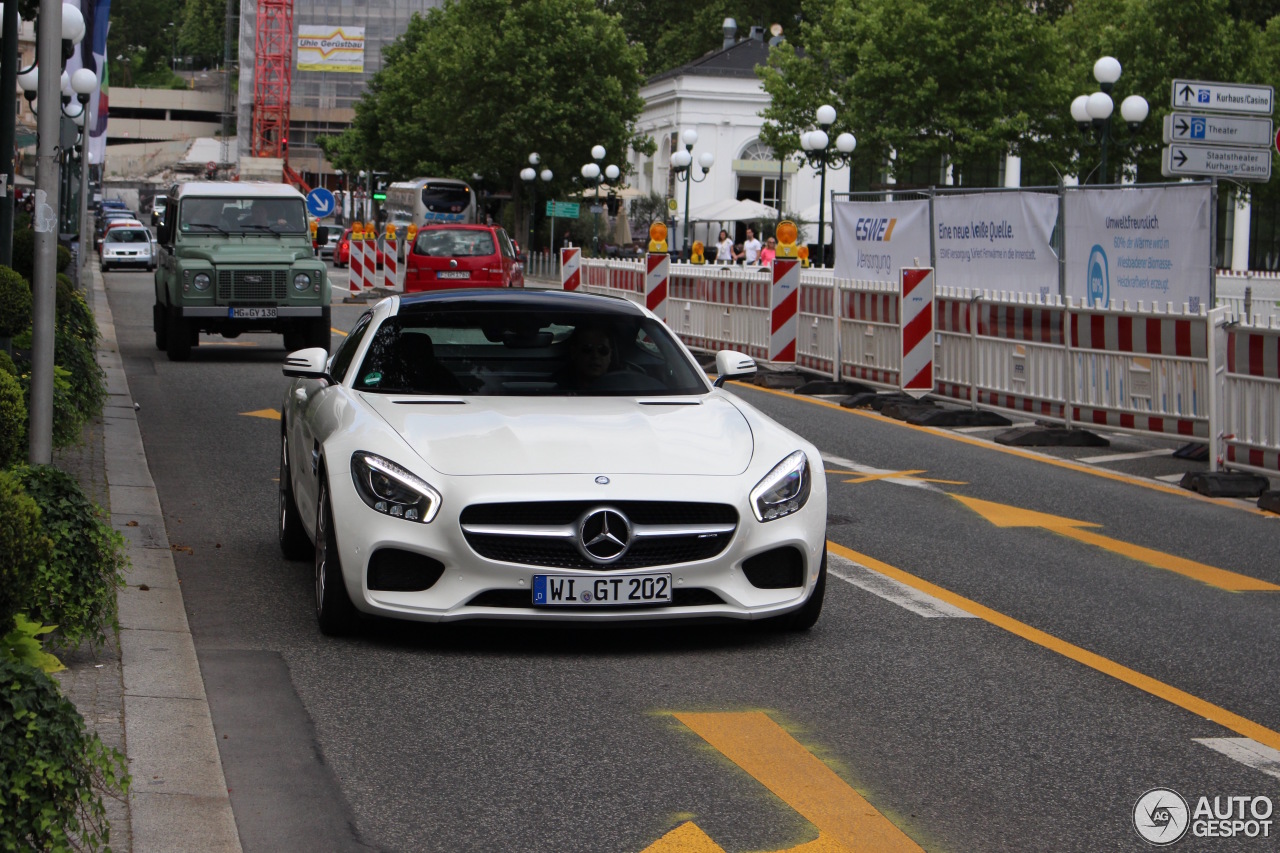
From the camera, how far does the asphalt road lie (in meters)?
4.77

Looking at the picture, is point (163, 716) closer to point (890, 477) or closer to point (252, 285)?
point (890, 477)

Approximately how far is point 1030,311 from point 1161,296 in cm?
139

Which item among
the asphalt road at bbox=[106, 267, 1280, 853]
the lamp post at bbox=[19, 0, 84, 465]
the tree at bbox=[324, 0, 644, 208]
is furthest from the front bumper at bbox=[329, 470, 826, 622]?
the tree at bbox=[324, 0, 644, 208]

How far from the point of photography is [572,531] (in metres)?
6.36

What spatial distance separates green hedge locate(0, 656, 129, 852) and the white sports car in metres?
2.64

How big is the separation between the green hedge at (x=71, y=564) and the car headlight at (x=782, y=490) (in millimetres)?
2301

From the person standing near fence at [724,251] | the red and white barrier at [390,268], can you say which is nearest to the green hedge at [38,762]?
the red and white barrier at [390,268]

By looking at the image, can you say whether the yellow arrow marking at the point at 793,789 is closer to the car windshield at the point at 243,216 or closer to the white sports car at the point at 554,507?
the white sports car at the point at 554,507

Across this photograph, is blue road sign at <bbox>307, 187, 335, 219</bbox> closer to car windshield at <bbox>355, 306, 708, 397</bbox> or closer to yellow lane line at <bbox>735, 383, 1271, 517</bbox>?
yellow lane line at <bbox>735, 383, 1271, 517</bbox>

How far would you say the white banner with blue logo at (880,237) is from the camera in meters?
21.4

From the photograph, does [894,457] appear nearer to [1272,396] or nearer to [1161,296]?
[1272,396]

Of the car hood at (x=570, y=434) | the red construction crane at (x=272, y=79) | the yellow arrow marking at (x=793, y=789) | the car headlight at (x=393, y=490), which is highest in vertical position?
the red construction crane at (x=272, y=79)

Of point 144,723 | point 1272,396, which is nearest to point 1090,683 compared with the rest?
point 144,723

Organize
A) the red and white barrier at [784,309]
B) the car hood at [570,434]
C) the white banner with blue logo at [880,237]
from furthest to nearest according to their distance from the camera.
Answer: the white banner with blue logo at [880,237] → the red and white barrier at [784,309] → the car hood at [570,434]
